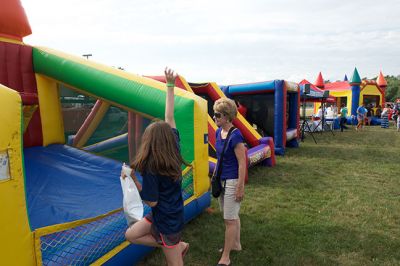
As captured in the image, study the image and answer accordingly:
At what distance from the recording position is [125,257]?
2.55 m

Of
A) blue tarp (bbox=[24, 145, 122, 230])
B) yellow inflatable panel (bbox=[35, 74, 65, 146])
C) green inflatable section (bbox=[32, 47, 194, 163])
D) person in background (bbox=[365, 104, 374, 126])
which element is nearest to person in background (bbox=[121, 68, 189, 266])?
blue tarp (bbox=[24, 145, 122, 230])

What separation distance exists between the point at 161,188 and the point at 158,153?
237 millimetres

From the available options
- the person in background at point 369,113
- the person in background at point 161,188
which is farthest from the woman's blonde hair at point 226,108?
the person in background at point 369,113

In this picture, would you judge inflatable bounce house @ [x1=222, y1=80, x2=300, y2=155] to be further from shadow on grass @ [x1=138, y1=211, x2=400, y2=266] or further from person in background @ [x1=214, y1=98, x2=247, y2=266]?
person in background @ [x1=214, y1=98, x2=247, y2=266]

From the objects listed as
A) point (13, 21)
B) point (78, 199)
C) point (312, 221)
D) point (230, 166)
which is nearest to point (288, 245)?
point (312, 221)

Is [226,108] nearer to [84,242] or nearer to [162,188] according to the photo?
[162,188]

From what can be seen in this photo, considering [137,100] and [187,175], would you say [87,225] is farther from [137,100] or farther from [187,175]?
[137,100]

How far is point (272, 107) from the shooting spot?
8289 mm

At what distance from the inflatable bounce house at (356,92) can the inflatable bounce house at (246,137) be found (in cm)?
1268

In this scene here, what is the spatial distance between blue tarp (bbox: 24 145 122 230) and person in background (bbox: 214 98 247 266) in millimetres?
1147

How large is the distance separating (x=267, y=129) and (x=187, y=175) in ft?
17.6

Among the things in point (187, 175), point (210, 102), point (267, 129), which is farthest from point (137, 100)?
point (267, 129)

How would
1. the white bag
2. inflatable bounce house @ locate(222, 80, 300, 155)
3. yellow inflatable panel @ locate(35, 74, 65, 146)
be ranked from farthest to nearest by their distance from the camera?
inflatable bounce house @ locate(222, 80, 300, 155), yellow inflatable panel @ locate(35, 74, 65, 146), the white bag

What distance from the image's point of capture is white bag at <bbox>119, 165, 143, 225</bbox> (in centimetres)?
197
